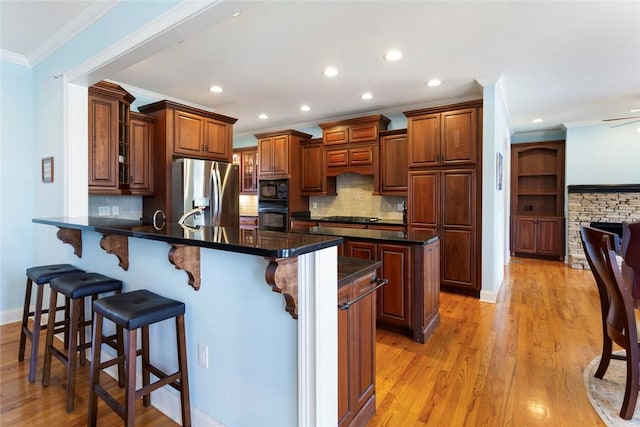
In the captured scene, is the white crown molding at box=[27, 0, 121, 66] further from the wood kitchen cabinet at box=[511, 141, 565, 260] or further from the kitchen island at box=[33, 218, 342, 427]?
the wood kitchen cabinet at box=[511, 141, 565, 260]

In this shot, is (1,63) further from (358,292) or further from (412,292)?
(412,292)

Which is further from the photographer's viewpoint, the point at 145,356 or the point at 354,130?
the point at 354,130

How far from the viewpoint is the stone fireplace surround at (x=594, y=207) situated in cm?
555

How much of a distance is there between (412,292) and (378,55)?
226cm

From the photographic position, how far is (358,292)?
1.70 metres

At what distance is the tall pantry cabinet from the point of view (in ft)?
13.2

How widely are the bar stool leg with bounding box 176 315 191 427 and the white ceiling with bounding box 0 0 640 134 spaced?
1.95 metres

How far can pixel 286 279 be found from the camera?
1.21 m

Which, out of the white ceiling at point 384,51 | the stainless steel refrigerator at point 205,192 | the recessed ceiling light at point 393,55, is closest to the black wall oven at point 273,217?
the stainless steel refrigerator at point 205,192

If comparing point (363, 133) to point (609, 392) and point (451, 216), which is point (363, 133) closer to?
point (451, 216)

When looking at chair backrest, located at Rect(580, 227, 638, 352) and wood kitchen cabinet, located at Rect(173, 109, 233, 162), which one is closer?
chair backrest, located at Rect(580, 227, 638, 352)

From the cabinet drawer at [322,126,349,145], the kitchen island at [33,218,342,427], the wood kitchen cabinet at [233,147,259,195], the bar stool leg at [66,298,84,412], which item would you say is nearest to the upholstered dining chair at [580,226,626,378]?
the kitchen island at [33,218,342,427]

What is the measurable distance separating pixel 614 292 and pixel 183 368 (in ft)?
8.20

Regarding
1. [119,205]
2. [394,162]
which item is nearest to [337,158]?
[394,162]
